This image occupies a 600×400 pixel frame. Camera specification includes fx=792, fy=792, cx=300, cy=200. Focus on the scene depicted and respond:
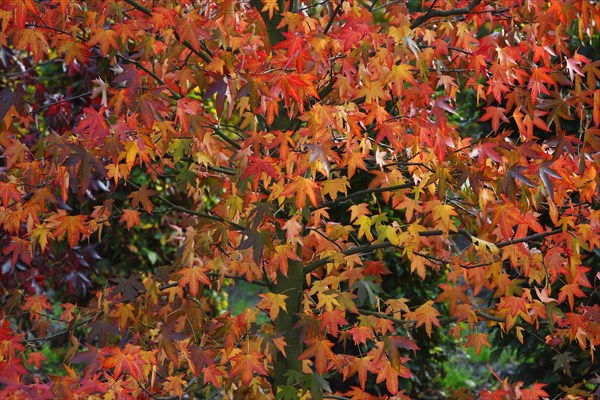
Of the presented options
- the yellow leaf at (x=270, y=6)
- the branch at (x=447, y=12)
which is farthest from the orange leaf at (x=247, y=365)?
the branch at (x=447, y=12)

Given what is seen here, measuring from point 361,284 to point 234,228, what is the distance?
0.61 meters

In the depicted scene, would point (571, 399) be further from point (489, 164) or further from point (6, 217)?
point (6, 217)

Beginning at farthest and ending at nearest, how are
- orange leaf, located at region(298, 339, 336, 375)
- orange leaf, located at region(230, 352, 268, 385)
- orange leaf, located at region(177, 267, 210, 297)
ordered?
orange leaf, located at region(177, 267, 210, 297) < orange leaf, located at region(298, 339, 336, 375) < orange leaf, located at region(230, 352, 268, 385)

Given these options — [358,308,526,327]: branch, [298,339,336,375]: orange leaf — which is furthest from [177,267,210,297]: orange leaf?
[358,308,526,327]: branch

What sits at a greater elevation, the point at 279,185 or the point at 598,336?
the point at 279,185

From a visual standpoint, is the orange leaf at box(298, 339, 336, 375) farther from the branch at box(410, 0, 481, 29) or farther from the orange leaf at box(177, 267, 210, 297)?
the branch at box(410, 0, 481, 29)

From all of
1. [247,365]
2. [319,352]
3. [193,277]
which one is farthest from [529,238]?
[193,277]

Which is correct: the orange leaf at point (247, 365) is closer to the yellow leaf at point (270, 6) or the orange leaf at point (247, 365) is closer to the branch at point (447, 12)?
the yellow leaf at point (270, 6)

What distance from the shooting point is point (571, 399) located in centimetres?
338

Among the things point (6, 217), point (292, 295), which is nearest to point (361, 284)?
point (292, 295)

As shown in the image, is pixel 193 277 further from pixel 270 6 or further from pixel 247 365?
pixel 270 6

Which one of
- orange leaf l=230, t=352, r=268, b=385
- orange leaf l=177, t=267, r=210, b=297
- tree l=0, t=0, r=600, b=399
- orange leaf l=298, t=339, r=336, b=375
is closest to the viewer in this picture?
tree l=0, t=0, r=600, b=399

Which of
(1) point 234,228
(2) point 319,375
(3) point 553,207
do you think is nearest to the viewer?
(3) point 553,207

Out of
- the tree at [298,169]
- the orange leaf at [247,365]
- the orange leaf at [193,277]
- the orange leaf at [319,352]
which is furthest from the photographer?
the orange leaf at [193,277]
